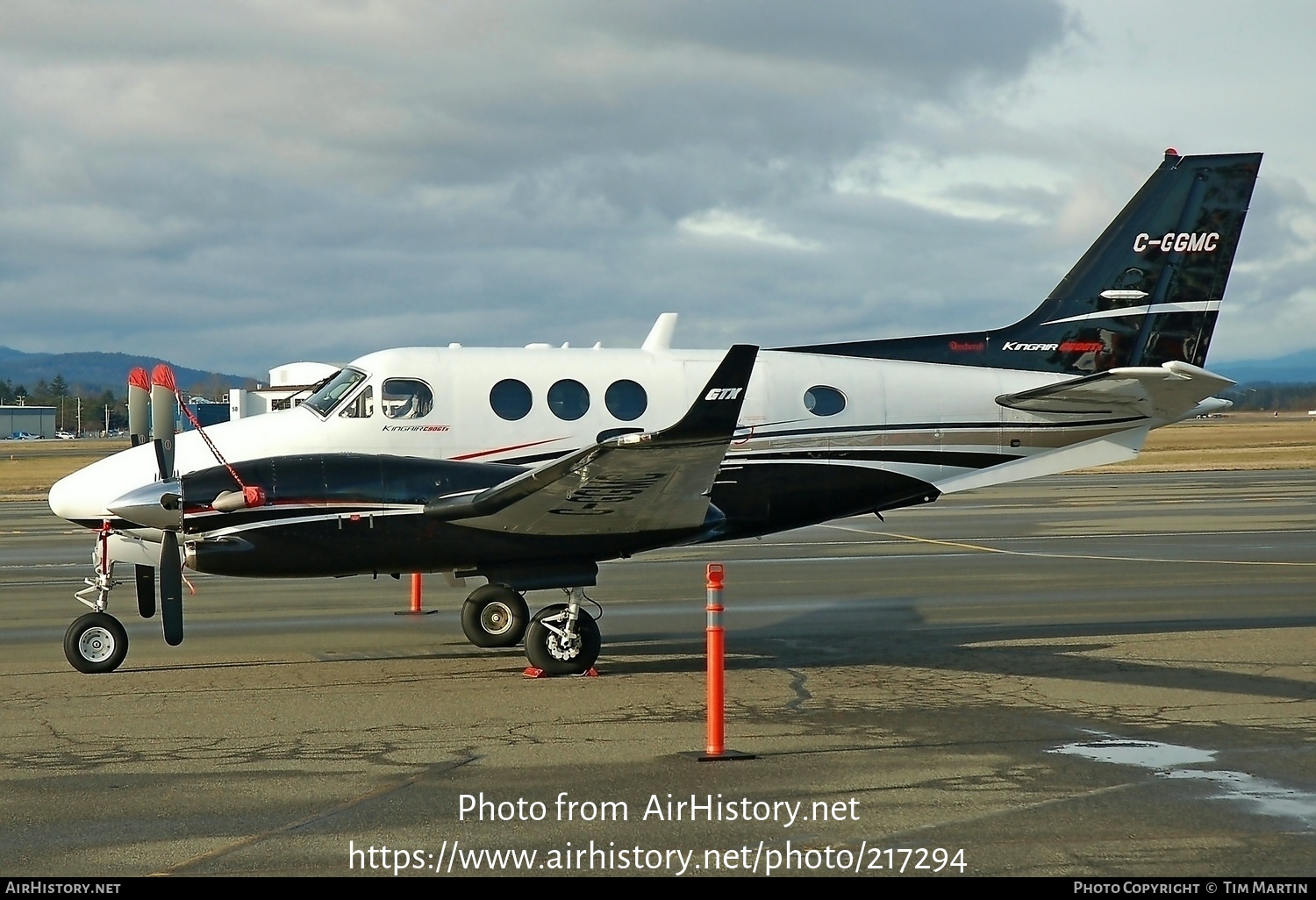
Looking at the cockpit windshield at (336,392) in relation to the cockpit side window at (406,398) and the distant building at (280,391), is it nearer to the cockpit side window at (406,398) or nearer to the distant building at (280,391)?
the cockpit side window at (406,398)

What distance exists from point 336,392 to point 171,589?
104 inches

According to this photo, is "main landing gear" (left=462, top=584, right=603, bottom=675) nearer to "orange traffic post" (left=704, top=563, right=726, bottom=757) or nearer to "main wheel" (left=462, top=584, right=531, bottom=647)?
"main wheel" (left=462, top=584, right=531, bottom=647)

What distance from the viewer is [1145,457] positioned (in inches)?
2132

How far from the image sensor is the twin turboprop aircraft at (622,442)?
1068 centimetres

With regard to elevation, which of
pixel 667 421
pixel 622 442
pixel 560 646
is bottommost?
pixel 560 646

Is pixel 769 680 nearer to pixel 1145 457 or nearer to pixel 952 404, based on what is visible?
pixel 952 404

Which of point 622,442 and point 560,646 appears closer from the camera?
point 622,442

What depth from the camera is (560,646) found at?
10992 millimetres

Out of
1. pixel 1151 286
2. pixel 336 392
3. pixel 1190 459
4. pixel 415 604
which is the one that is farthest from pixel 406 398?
pixel 1190 459

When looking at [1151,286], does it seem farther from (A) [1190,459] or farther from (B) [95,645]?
(A) [1190,459]

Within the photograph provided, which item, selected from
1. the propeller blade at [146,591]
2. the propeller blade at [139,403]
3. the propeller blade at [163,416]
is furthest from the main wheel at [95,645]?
the propeller blade at [139,403]

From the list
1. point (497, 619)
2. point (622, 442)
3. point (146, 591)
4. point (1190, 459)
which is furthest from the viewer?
point (1190, 459)
